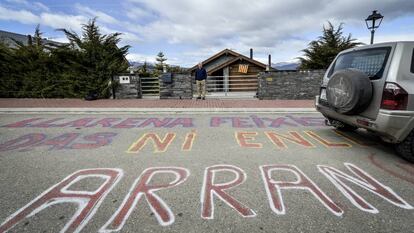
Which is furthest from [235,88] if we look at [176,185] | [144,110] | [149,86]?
[176,185]

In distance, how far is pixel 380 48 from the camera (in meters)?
3.74

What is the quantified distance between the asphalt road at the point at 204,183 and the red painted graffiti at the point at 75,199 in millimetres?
11

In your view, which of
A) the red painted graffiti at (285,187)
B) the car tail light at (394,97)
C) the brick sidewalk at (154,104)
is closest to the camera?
the red painted graffiti at (285,187)

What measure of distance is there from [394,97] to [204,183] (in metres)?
2.99

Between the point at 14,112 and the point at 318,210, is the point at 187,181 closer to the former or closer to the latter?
the point at 318,210

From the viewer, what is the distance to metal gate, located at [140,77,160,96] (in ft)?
42.7

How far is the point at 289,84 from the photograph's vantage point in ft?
39.7

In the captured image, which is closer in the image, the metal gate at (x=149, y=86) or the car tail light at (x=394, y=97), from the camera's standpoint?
the car tail light at (x=394, y=97)

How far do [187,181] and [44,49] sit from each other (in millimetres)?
13858

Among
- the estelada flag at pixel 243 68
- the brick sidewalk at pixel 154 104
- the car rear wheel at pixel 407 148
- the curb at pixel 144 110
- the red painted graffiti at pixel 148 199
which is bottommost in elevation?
the red painted graffiti at pixel 148 199

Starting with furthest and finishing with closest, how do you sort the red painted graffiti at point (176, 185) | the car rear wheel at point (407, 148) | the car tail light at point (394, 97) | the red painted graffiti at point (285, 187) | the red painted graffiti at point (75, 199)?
the car rear wheel at point (407, 148) < the car tail light at point (394, 97) < the red painted graffiti at point (285, 187) < the red painted graffiti at point (176, 185) < the red painted graffiti at point (75, 199)

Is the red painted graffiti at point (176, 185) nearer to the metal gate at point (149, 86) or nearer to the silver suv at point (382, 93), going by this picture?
the silver suv at point (382, 93)

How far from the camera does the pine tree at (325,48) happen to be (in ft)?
51.4

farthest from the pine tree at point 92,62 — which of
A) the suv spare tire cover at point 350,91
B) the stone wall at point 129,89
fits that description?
the suv spare tire cover at point 350,91
